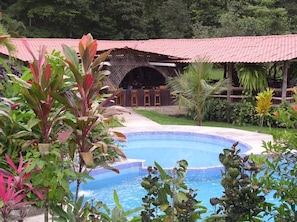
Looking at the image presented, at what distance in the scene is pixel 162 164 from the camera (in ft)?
32.9

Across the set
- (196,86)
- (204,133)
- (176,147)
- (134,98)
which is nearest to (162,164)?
(176,147)

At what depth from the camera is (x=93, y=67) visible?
2447 millimetres

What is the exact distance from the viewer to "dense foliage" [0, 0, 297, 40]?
31.6 meters

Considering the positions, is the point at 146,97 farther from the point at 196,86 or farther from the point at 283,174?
the point at 283,174

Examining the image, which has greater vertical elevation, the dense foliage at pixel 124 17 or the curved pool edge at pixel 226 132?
the dense foliage at pixel 124 17

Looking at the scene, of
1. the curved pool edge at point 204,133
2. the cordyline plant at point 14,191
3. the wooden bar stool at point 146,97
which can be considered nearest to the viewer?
the cordyline plant at point 14,191

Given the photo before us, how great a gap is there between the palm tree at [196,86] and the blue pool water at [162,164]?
70.7 inches

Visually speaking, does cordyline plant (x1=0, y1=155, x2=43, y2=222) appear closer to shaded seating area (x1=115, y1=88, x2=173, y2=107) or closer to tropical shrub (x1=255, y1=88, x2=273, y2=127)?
tropical shrub (x1=255, y1=88, x2=273, y2=127)

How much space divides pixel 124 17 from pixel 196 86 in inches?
829

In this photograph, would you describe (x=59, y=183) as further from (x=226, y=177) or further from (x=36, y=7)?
(x=36, y=7)

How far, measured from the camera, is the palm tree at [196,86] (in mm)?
13352

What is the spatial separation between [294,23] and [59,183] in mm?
31859

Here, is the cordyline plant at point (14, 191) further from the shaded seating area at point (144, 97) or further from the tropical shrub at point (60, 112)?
the shaded seating area at point (144, 97)

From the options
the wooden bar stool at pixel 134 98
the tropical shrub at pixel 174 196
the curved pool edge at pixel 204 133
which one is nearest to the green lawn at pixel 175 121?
the wooden bar stool at pixel 134 98
